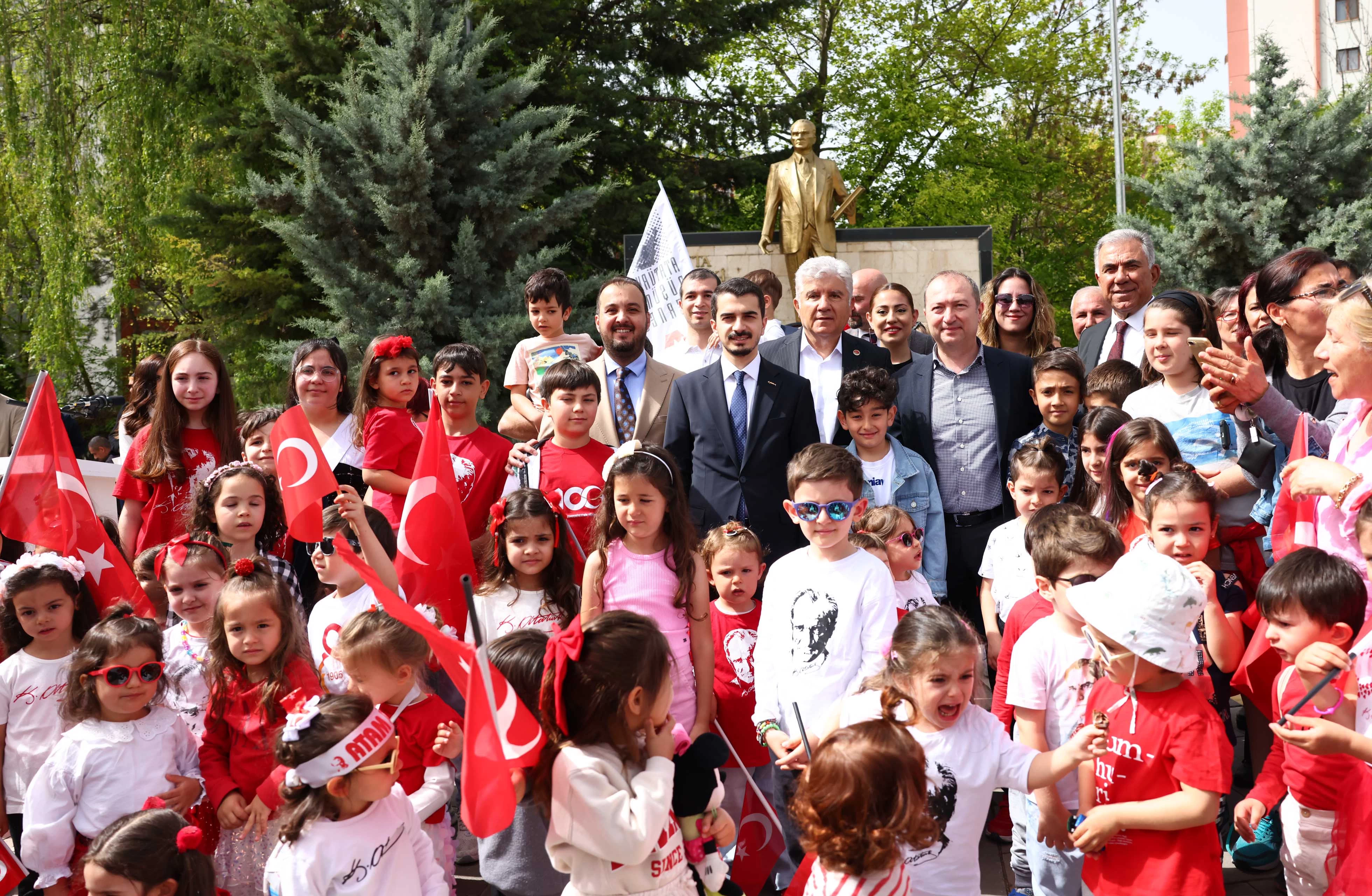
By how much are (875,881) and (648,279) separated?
7170mm

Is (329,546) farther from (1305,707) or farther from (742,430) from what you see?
(1305,707)

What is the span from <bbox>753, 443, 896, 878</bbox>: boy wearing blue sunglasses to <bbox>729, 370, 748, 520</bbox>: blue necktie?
3.17ft

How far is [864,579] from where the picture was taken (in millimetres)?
3859

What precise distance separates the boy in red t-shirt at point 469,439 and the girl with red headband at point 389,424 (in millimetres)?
130

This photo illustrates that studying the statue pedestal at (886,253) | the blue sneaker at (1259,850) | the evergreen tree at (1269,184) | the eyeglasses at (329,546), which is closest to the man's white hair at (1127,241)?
the blue sneaker at (1259,850)

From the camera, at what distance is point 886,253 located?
1616 centimetres

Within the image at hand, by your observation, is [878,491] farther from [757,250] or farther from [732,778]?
[757,250]

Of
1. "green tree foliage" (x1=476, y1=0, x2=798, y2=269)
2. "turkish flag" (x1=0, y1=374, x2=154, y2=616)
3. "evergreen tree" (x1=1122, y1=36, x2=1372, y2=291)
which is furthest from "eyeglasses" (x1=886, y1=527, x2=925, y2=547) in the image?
"evergreen tree" (x1=1122, y1=36, x2=1372, y2=291)

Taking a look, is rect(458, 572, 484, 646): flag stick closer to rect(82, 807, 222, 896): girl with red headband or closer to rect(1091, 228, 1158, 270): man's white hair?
rect(82, 807, 222, 896): girl with red headband

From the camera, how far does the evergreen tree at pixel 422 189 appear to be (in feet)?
47.3

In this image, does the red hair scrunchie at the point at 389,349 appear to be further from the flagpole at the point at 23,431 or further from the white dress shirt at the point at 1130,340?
the white dress shirt at the point at 1130,340

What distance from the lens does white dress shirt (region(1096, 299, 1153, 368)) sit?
19.3 feet

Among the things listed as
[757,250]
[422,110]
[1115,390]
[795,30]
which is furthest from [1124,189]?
[1115,390]

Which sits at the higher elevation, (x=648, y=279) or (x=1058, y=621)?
(x=648, y=279)
